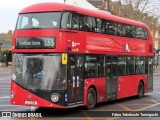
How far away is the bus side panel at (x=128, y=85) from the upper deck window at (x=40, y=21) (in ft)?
18.3

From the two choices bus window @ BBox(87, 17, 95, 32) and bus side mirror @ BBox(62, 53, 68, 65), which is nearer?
bus side mirror @ BBox(62, 53, 68, 65)

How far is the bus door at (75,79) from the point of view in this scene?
585 inches

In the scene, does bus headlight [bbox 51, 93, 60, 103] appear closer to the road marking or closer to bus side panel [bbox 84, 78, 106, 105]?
the road marking

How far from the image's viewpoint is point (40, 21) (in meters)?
15.0

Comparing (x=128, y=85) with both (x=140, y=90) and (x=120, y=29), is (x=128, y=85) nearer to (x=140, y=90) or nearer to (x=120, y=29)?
(x=140, y=90)

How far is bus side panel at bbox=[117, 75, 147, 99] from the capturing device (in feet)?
63.8

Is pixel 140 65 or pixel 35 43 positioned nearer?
pixel 35 43

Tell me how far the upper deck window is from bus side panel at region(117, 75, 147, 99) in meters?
5.56

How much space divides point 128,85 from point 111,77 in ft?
6.76

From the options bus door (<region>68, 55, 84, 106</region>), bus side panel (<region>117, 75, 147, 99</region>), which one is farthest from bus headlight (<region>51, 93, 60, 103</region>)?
bus side panel (<region>117, 75, 147, 99</region>)

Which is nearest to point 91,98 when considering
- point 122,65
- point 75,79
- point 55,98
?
point 75,79

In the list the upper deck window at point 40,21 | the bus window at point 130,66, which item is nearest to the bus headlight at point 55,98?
the upper deck window at point 40,21

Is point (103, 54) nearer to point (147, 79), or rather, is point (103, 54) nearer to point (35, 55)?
point (35, 55)

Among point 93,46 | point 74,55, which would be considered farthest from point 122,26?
point 74,55
